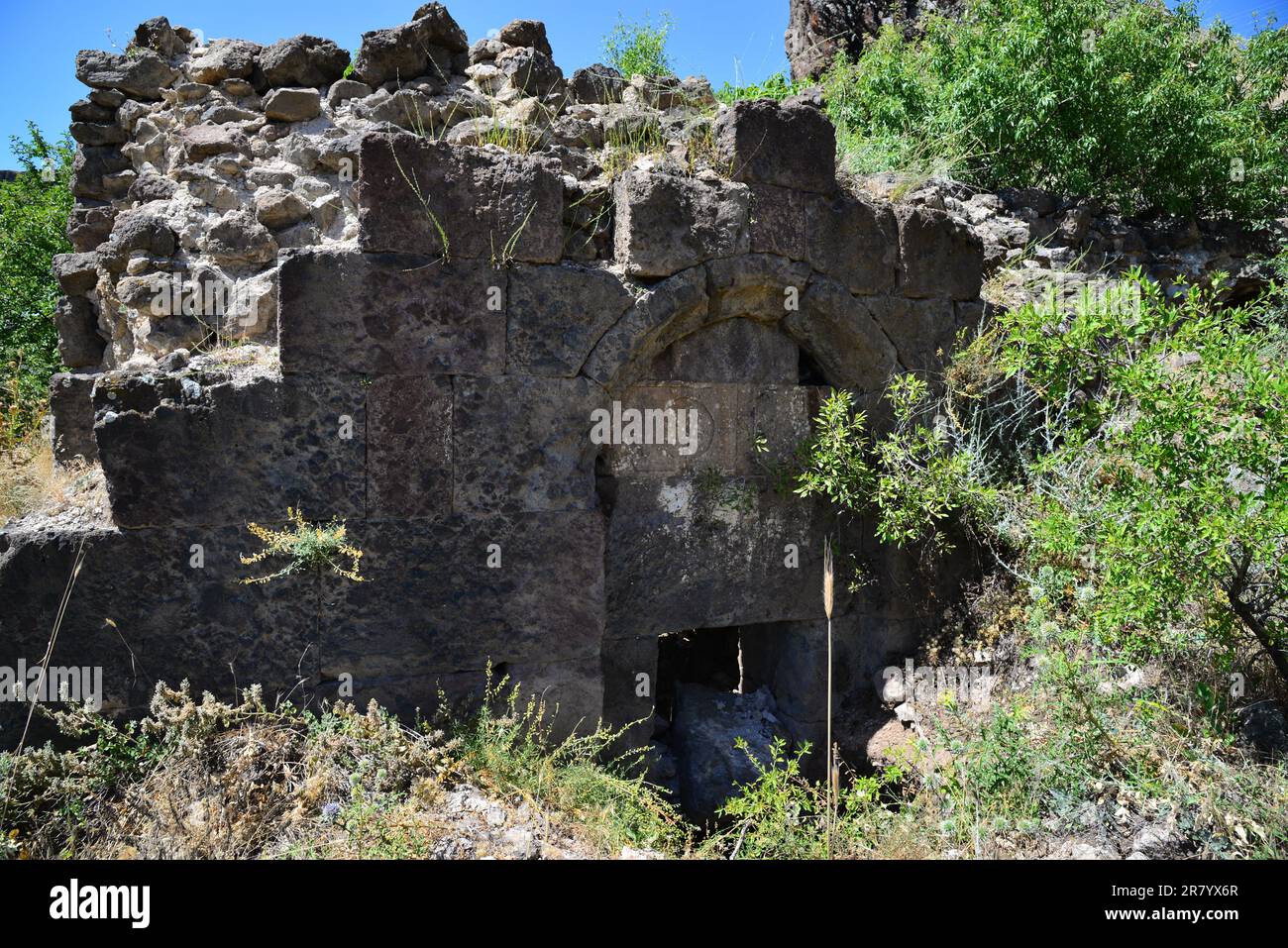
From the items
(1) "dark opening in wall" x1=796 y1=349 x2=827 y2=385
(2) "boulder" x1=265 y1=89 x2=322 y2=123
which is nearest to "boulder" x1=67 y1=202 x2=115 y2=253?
(2) "boulder" x1=265 y1=89 x2=322 y2=123

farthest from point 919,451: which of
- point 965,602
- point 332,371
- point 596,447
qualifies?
point 332,371

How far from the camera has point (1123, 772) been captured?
10.3 feet

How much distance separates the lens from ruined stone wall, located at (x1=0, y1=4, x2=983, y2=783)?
10.8ft

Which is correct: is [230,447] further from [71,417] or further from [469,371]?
[71,417]

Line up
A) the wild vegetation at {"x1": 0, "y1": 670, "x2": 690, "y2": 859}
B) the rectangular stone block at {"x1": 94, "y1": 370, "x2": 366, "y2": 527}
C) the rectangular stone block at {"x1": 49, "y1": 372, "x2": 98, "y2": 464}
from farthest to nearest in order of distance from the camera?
1. the rectangular stone block at {"x1": 49, "y1": 372, "x2": 98, "y2": 464}
2. the rectangular stone block at {"x1": 94, "y1": 370, "x2": 366, "y2": 527}
3. the wild vegetation at {"x1": 0, "y1": 670, "x2": 690, "y2": 859}

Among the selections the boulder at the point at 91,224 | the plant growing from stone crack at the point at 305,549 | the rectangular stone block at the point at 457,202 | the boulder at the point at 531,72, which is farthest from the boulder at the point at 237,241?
the boulder at the point at 531,72

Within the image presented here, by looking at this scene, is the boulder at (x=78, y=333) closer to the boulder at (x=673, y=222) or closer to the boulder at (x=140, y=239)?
the boulder at (x=140, y=239)

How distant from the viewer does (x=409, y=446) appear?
3535 millimetres

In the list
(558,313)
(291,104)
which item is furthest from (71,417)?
(558,313)

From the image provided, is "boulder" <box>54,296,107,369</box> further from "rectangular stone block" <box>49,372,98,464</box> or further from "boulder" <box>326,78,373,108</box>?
"boulder" <box>326,78,373,108</box>

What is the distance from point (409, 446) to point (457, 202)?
114cm

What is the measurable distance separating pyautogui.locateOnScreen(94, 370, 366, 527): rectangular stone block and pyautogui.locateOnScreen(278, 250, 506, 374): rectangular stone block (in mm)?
150

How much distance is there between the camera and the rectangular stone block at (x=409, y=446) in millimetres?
3484

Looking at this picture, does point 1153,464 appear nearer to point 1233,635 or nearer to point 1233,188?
point 1233,635
